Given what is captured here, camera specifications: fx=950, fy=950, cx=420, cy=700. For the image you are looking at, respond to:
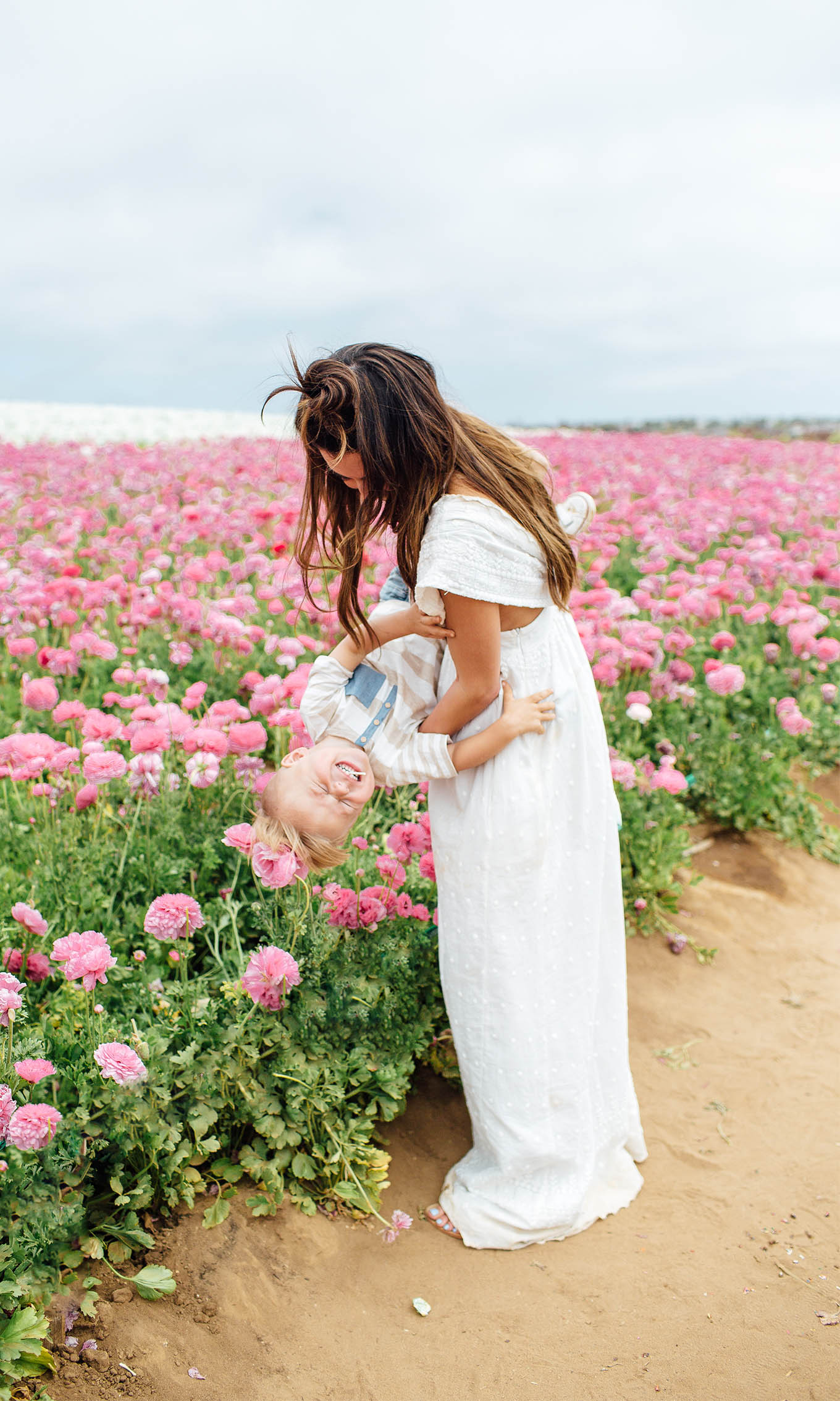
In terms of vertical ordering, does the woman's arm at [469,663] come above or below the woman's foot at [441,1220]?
above

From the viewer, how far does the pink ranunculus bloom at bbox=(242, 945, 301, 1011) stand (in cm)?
213

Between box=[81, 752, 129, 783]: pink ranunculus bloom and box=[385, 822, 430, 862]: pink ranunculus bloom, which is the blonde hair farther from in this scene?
box=[81, 752, 129, 783]: pink ranunculus bloom

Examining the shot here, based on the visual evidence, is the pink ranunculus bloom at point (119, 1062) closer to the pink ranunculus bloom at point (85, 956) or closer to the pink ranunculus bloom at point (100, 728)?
the pink ranunculus bloom at point (85, 956)

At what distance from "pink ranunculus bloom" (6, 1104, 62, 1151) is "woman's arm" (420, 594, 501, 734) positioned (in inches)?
42.4

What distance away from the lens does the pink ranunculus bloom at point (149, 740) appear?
2699 millimetres

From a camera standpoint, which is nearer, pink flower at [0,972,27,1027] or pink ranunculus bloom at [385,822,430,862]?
pink flower at [0,972,27,1027]

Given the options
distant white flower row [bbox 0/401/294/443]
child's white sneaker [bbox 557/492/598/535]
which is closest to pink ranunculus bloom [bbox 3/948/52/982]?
child's white sneaker [bbox 557/492/598/535]

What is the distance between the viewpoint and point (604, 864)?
240 centimetres

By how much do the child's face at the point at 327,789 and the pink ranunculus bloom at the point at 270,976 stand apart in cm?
29

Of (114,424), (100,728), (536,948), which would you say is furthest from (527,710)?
(114,424)

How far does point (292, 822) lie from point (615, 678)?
217 centimetres

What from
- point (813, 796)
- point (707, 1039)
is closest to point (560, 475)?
point (813, 796)

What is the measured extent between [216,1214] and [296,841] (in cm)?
94

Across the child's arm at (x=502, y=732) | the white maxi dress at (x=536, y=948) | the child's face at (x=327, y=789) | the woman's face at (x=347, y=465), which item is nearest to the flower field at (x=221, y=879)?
the child's face at (x=327, y=789)
